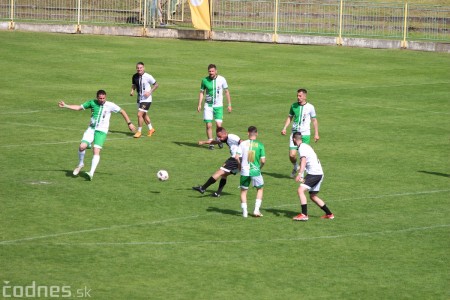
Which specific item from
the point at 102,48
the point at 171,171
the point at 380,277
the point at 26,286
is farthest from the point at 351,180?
the point at 102,48

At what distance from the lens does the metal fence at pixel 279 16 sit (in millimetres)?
52719

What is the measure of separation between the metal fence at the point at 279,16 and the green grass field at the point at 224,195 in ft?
25.6

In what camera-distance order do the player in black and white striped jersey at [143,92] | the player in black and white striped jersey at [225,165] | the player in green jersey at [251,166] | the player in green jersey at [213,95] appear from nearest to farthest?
1. the player in green jersey at [251,166]
2. the player in black and white striped jersey at [225,165]
3. the player in green jersey at [213,95]
4. the player in black and white striped jersey at [143,92]

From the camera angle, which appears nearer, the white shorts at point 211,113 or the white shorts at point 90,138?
the white shorts at point 90,138

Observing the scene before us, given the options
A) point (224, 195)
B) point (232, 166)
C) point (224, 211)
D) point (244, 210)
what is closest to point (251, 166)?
point (244, 210)

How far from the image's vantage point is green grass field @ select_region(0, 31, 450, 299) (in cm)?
1772

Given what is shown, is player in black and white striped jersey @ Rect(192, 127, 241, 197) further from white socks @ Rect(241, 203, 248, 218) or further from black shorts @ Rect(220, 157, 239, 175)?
white socks @ Rect(241, 203, 248, 218)

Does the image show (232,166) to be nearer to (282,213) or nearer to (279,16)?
(282,213)

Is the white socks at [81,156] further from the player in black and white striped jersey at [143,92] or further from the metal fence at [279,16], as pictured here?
the metal fence at [279,16]

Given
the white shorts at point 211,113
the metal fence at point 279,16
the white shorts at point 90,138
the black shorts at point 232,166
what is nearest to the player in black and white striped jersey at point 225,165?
the black shorts at point 232,166

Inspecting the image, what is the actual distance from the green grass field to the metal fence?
781 cm

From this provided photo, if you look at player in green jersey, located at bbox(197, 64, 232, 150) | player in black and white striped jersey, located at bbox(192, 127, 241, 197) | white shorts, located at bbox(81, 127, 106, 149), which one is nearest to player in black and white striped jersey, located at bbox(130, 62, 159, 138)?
player in green jersey, located at bbox(197, 64, 232, 150)

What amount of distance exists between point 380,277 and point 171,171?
9738mm

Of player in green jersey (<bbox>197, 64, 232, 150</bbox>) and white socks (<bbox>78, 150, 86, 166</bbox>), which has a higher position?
player in green jersey (<bbox>197, 64, 232, 150</bbox>)
